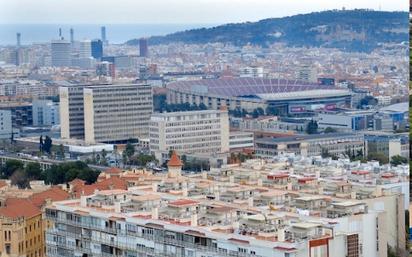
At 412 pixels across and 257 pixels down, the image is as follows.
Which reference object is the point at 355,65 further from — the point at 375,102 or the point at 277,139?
the point at 277,139

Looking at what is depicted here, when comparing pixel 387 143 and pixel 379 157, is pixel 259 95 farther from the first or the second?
pixel 379 157

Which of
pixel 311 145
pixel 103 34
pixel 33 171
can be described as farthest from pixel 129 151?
pixel 103 34

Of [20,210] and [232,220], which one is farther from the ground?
[232,220]

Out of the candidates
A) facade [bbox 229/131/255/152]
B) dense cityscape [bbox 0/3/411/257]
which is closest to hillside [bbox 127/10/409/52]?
dense cityscape [bbox 0/3/411/257]

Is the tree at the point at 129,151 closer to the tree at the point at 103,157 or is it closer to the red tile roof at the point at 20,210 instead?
the tree at the point at 103,157

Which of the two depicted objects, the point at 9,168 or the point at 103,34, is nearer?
the point at 9,168

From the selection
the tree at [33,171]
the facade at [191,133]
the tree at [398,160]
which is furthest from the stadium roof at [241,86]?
the tree at [33,171]
